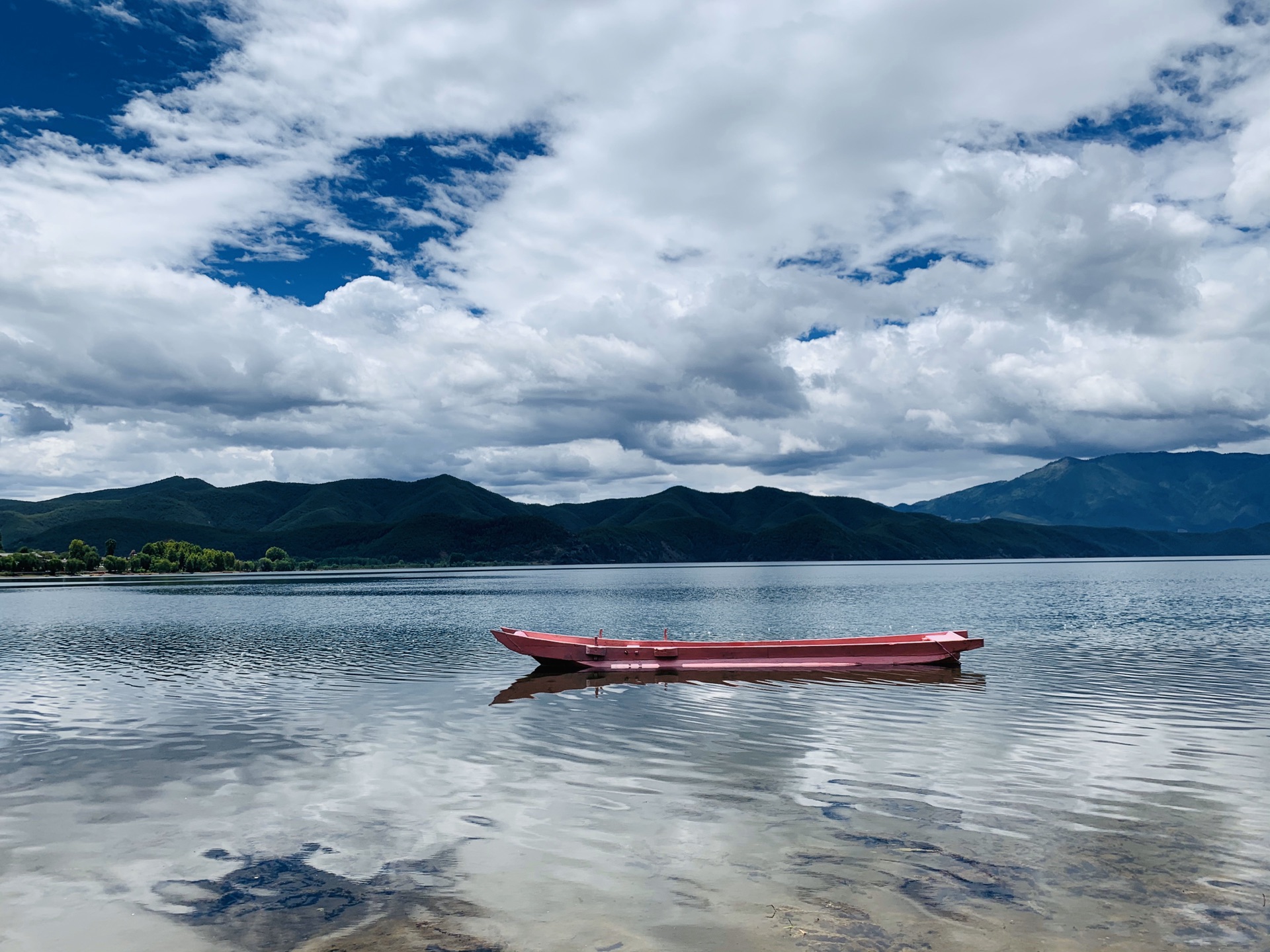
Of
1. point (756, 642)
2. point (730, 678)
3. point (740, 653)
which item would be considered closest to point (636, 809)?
point (730, 678)

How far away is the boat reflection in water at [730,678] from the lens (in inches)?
1692

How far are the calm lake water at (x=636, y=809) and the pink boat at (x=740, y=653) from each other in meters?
2.45

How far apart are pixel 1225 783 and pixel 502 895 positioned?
19985mm

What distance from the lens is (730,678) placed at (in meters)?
45.3

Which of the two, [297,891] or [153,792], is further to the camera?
[153,792]

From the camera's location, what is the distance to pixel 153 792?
22922 mm

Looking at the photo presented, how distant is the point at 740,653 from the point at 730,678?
352 centimetres

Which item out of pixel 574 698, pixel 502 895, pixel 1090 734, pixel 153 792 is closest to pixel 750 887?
pixel 502 895

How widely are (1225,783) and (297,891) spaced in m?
23.6

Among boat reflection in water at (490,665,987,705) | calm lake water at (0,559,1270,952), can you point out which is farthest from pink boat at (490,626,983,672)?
calm lake water at (0,559,1270,952)

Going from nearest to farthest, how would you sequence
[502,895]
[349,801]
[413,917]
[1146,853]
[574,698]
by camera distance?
[413,917]
[502,895]
[1146,853]
[349,801]
[574,698]

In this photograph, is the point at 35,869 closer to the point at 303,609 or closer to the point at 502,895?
the point at 502,895

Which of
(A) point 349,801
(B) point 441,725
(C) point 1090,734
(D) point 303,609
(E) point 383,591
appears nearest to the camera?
(A) point 349,801

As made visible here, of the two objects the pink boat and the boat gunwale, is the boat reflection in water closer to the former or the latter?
the pink boat
